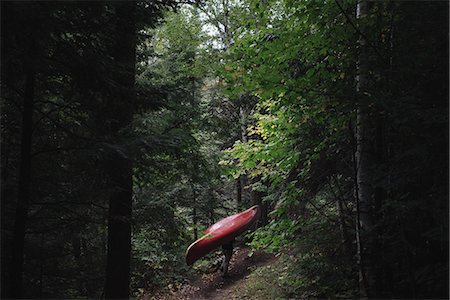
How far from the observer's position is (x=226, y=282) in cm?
1119

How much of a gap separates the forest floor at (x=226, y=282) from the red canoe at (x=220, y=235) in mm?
1318

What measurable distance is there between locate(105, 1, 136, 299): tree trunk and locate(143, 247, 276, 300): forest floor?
488 centimetres

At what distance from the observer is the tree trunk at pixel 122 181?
4.81 meters

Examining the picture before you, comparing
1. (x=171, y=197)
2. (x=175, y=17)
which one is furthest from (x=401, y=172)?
(x=175, y=17)

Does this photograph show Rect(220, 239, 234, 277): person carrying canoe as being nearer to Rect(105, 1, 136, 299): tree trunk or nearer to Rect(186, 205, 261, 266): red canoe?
Rect(186, 205, 261, 266): red canoe

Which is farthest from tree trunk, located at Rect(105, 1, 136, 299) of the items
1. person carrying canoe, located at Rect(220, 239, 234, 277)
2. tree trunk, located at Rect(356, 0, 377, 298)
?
person carrying canoe, located at Rect(220, 239, 234, 277)

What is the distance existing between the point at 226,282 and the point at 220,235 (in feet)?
7.39

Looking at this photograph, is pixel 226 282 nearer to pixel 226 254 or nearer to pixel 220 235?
pixel 226 254

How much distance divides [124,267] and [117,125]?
2.38 m

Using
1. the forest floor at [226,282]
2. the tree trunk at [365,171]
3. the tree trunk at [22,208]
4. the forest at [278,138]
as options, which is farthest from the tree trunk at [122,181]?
the forest floor at [226,282]

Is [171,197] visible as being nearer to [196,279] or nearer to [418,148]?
[196,279]

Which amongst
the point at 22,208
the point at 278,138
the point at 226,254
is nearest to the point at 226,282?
the point at 226,254

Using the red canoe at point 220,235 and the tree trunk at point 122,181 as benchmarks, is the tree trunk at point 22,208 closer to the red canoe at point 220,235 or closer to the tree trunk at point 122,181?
the tree trunk at point 122,181

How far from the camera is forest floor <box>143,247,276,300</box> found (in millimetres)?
10234
